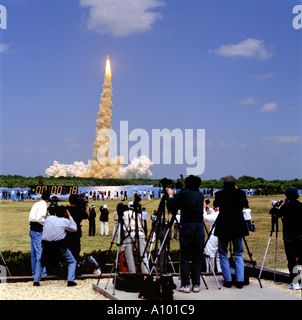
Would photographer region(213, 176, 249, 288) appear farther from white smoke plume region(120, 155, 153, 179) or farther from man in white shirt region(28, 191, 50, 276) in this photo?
white smoke plume region(120, 155, 153, 179)

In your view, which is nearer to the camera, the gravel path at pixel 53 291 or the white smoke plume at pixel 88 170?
the gravel path at pixel 53 291

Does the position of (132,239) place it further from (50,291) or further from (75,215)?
(50,291)

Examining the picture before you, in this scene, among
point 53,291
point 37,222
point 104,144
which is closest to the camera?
point 53,291

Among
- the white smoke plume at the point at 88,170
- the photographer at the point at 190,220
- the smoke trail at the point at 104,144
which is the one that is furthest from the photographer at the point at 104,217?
the white smoke plume at the point at 88,170

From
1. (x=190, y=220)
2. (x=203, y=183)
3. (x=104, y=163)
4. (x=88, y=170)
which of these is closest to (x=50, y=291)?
(x=190, y=220)

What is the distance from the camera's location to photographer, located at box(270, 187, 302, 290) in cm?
891

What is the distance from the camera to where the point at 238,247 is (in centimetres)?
839

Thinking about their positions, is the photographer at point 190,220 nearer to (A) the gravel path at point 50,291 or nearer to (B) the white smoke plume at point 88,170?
(A) the gravel path at point 50,291

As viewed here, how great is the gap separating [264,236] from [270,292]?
13.9 m

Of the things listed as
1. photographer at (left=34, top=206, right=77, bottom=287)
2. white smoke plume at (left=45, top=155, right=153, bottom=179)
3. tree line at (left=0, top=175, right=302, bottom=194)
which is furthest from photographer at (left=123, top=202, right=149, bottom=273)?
white smoke plume at (left=45, top=155, right=153, bottom=179)

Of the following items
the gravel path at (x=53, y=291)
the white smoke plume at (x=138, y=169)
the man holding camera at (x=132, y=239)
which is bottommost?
the gravel path at (x=53, y=291)

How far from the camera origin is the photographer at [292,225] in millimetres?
8906

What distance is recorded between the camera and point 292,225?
894 centimetres
